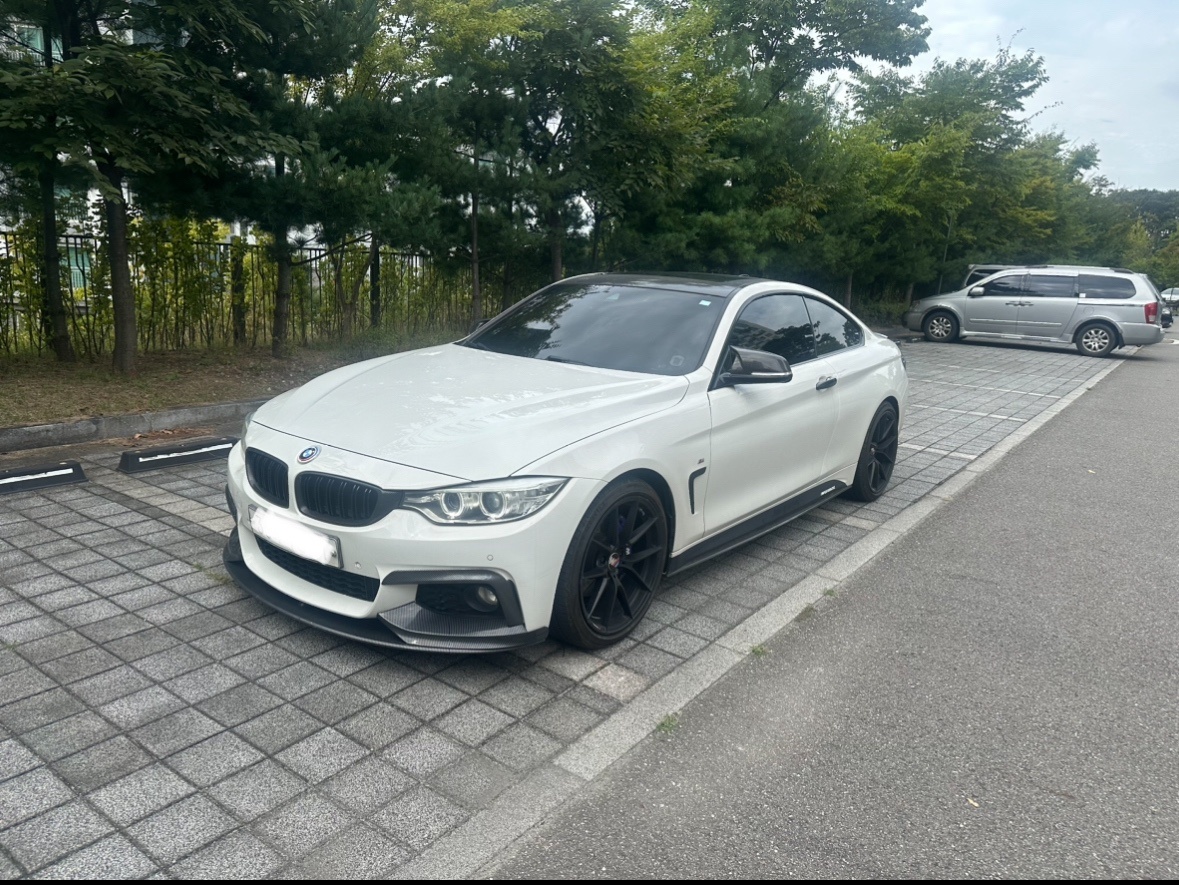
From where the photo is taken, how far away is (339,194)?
888cm

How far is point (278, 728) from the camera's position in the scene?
3252 millimetres

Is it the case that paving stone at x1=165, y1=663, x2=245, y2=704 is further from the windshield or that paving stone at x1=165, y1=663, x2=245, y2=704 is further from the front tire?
the windshield

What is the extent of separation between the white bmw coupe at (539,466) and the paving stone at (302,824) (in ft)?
2.50

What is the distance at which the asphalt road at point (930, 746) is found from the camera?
2.77m

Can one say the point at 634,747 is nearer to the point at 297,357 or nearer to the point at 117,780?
the point at 117,780

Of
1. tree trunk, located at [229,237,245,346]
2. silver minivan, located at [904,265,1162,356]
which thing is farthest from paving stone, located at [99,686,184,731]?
silver minivan, located at [904,265,1162,356]

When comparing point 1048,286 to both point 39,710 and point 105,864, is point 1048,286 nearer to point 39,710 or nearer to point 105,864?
point 39,710

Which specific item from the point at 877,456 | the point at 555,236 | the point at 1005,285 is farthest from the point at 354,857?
the point at 1005,285

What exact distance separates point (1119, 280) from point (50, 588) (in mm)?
20444

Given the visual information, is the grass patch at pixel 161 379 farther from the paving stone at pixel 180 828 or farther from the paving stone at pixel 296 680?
the paving stone at pixel 180 828

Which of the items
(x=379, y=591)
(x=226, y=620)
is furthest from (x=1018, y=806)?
(x=226, y=620)

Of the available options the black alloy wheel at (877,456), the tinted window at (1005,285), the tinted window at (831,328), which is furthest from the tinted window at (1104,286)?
the tinted window at (831,328)

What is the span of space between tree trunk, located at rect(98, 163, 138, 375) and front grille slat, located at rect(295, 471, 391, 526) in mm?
5762

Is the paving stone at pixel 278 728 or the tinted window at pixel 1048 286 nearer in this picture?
the paving stone at pixel 278 728
